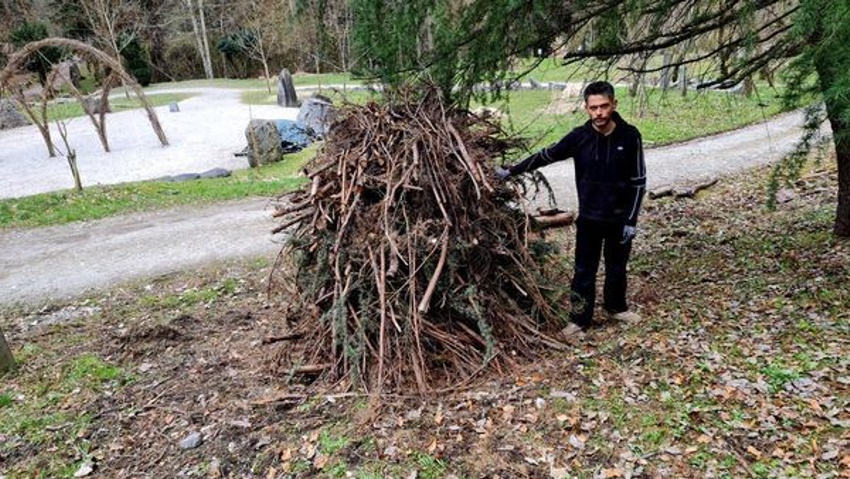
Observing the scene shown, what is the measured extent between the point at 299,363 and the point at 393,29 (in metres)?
2.57

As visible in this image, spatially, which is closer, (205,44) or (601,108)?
(601,108)

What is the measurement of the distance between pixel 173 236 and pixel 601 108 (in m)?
7.25

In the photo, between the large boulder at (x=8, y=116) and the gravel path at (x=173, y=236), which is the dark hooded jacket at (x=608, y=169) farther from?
the large boulder at (x=8, y=116)

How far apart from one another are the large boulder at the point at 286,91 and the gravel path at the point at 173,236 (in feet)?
46.2

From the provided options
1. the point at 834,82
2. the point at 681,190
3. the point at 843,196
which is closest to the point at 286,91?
the point at 681,190

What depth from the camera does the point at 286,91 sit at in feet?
78.7

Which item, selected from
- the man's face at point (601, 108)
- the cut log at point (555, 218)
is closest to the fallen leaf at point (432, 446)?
the man's face at point (601, 108)

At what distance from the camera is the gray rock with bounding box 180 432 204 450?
3639 millimetres

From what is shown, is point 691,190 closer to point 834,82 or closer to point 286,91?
point 834,82

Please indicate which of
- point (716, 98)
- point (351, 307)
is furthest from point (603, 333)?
point (716, 98)

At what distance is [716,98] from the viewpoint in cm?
1733

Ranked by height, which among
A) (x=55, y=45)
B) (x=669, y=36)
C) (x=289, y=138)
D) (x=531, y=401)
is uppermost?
(x=55, y=45)

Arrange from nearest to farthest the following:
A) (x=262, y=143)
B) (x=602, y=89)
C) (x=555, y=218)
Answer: (x=602, y=89) < (x=555, y=218) < (x=262, y=143)

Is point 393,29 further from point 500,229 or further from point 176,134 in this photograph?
point 176,134
